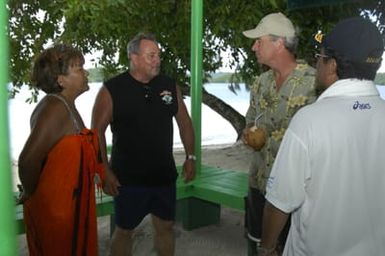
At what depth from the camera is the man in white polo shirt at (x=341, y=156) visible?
5.15 ft

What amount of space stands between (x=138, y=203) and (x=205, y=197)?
1298 millimetres

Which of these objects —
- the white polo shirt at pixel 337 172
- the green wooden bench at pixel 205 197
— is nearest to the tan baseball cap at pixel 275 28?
the white polo shirt at pixel 337 172

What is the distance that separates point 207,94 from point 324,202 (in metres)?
8.48

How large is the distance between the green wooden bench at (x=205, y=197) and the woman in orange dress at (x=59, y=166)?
3.25 feet

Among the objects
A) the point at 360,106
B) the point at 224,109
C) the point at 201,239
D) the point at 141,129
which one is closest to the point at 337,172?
the point at 360,106

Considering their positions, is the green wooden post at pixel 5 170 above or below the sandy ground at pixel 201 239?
above

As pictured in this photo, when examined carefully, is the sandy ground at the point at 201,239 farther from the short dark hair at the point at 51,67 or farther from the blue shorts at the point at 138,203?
the short dark hair at the point at 51,67

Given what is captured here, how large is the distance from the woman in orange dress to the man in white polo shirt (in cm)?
106

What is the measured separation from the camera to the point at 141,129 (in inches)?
119

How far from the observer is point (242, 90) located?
9.07m

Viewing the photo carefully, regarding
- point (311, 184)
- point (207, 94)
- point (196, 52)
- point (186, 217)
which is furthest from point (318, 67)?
point (207, 94)

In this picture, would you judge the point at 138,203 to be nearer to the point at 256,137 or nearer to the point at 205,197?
the point at 256,137

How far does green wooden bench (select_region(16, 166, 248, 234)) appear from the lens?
3.84 meters

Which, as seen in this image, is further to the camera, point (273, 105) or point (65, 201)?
point (273, 105)
